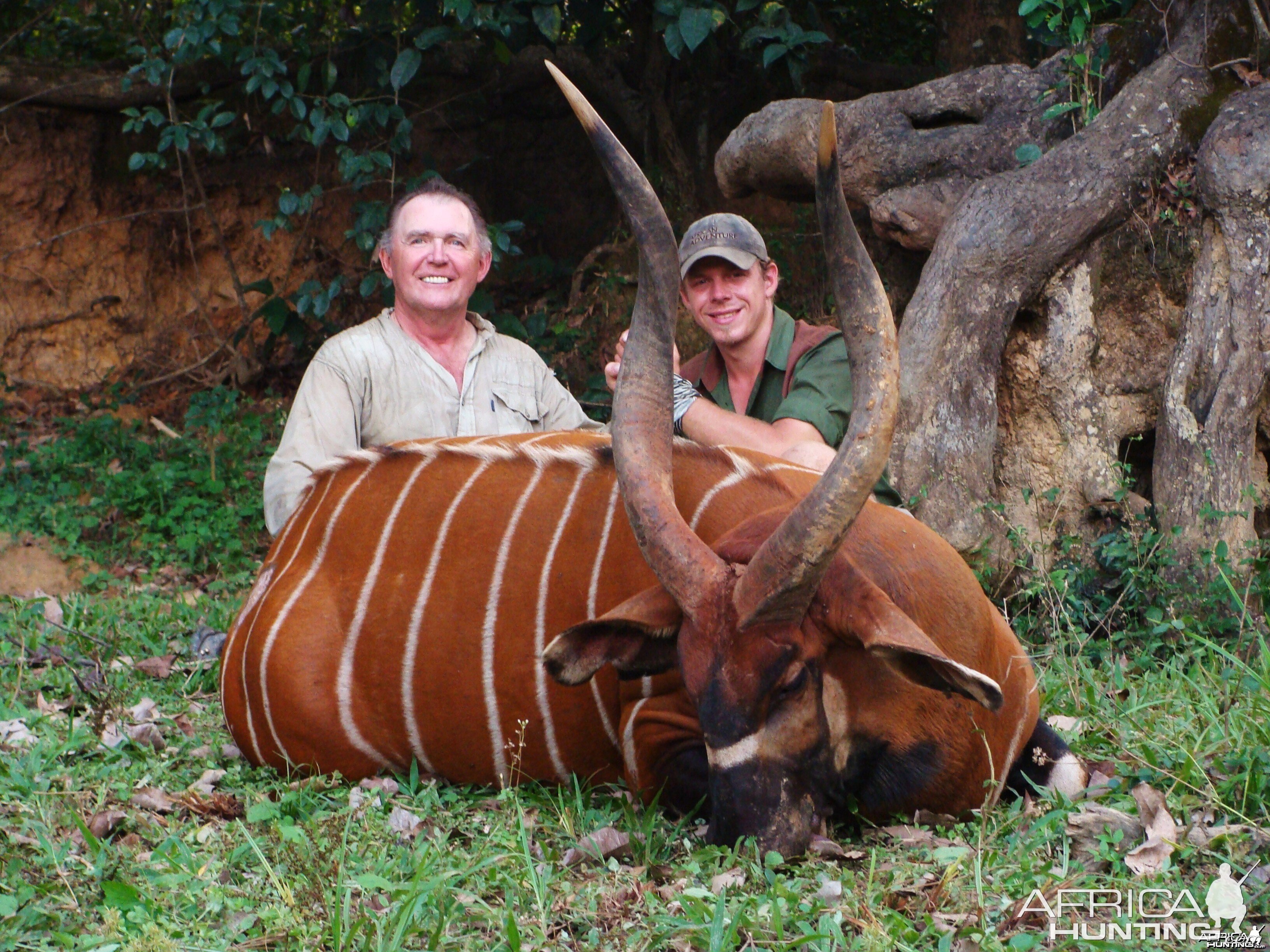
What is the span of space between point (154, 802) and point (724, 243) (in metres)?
2.23

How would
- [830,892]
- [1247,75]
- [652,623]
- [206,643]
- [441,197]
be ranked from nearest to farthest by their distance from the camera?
[830,892] → [652,623] → [441,197] → [206,643] → [1247,75]

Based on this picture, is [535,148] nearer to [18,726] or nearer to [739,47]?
[739,47]

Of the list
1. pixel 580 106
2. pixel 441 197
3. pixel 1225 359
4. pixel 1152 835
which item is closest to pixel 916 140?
pixel 1225 359

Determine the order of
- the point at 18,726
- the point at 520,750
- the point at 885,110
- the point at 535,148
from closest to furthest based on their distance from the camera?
the point at 520,750, the point at 18,726, the point at 885,110, the point at 535,148

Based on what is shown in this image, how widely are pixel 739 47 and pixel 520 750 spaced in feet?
15.4

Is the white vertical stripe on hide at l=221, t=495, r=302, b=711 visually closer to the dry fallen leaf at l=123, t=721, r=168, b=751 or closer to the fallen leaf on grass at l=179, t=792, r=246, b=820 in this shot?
the dry fallen leaf at l=123, t=721, r=168, b=751

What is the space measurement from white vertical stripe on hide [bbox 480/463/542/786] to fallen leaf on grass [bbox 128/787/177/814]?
2.48ft

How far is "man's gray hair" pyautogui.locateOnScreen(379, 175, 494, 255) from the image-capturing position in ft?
14.1

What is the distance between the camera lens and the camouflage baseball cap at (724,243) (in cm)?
390

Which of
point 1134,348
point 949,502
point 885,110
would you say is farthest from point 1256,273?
point 885,110

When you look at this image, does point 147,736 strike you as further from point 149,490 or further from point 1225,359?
point 1225,359

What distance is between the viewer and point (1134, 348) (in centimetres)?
479

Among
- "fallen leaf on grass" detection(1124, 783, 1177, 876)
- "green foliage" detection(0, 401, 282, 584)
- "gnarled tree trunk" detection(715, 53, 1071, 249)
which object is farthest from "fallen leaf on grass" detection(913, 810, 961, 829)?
"green foliage" detection(0, 401, 282, 584)

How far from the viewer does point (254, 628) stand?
11.2 feet
